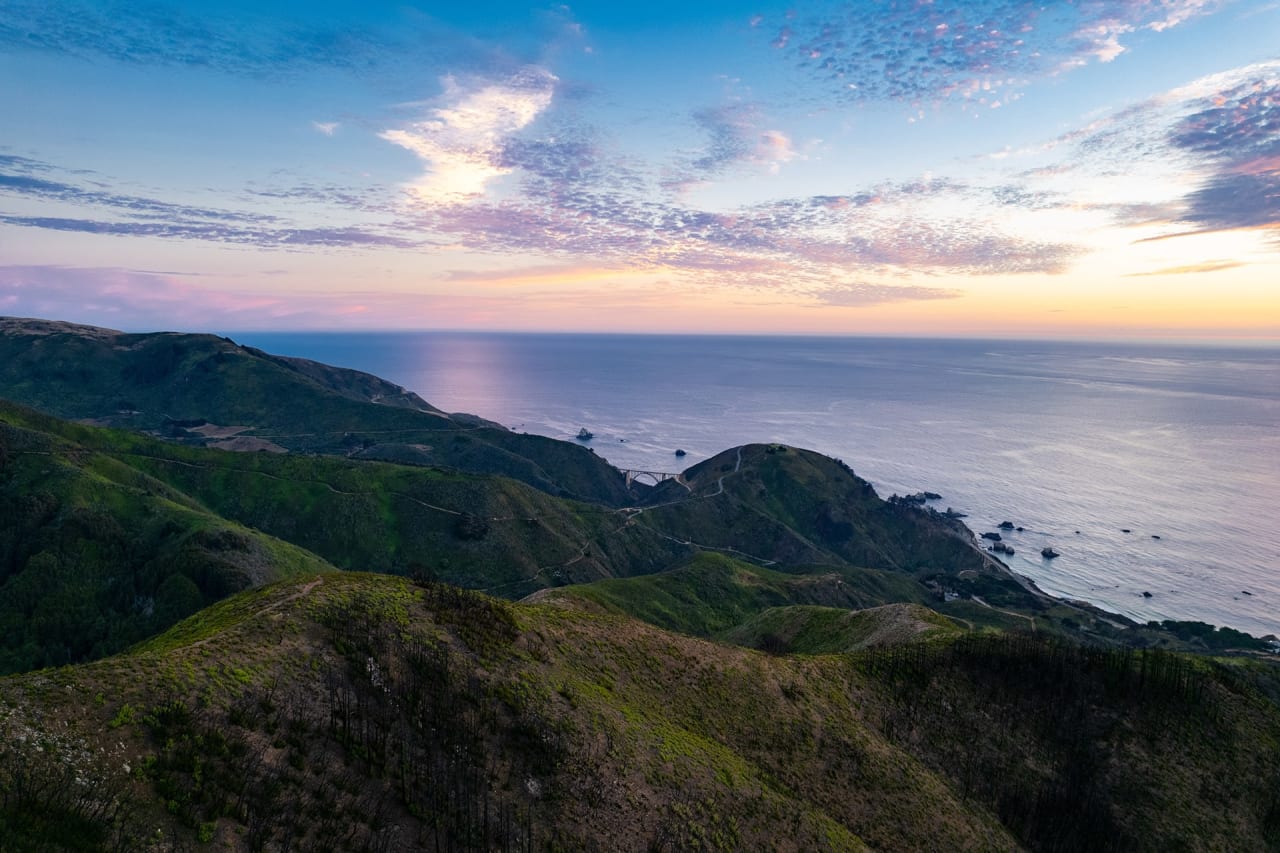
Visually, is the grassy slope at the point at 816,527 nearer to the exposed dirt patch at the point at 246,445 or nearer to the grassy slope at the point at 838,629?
the grassy slope at the point at 838,629

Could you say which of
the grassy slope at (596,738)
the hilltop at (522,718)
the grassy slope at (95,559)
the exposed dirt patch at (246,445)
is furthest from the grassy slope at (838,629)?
the exposed dirt patch at (246,445)

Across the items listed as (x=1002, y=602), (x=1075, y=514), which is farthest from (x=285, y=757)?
(x=1075, y=514)

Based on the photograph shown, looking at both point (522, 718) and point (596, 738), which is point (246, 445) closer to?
point (522, 718)

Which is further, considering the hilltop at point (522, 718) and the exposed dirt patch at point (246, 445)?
the exposed dirt patch at point (246, 445)

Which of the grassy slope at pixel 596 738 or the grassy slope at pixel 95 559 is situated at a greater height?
the grassy slope at pixel 596 738

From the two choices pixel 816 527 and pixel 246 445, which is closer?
pixel 246 445

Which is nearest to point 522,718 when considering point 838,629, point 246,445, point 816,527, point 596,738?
point 596,738

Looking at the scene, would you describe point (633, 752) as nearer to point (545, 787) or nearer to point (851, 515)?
point (545, 787)

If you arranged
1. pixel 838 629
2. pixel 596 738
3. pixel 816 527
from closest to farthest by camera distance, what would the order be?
pixel 596 738, pixel 838 629, pixel 816 527

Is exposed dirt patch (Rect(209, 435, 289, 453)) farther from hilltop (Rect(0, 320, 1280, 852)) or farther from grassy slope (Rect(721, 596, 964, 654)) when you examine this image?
grassy slope (Rect(721, 596, 964, 654))
